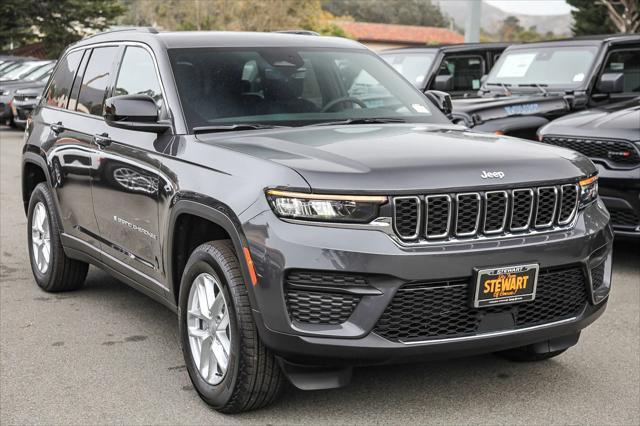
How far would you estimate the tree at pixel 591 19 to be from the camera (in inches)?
1655

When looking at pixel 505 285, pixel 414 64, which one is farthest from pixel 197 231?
pixel 414 64

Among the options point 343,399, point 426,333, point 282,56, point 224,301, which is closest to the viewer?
point 426,333

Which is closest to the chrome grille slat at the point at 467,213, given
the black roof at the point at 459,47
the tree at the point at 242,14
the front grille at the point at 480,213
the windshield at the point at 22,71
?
the front grille at the point at 480,213

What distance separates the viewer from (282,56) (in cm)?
549

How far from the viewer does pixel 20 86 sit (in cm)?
2181

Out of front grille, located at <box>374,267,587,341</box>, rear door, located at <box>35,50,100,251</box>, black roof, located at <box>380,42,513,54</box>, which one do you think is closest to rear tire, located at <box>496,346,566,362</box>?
front grille, located at <box>374,267,587,341</box>

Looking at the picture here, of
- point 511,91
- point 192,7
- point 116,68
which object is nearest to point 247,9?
point 192,7

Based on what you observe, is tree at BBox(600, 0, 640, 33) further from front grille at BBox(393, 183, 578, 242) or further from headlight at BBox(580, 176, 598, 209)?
front grille at BBox(393, 183, 578, 242)

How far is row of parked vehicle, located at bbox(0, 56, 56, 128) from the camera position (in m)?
21.3

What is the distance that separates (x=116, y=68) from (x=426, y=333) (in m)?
2.85

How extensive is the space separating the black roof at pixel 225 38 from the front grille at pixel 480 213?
200 cm

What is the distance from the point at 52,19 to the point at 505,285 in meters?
43.4

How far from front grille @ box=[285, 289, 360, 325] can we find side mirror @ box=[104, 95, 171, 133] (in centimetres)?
147

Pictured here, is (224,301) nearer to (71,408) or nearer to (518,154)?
(71,408)
